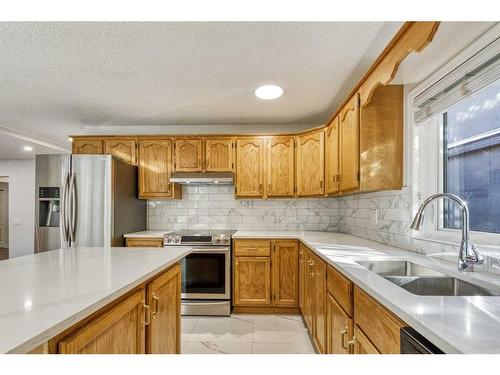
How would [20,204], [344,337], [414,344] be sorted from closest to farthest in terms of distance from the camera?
[414,344], [344,337], [20,204]

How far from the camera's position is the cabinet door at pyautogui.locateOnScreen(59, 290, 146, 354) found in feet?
2.77

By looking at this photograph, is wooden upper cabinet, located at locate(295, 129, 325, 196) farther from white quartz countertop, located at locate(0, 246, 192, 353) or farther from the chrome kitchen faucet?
white quartz countertop, located at locate(0, 246, 192, 353)

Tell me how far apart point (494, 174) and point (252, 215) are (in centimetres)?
265

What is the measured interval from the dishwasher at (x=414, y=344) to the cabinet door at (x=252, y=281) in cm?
227

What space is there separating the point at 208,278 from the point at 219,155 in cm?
145

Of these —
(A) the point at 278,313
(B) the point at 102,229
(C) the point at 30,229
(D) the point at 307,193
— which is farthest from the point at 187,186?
(C) the point at 30,229

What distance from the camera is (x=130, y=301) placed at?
1154 mm

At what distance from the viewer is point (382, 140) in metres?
Answer: 2.11

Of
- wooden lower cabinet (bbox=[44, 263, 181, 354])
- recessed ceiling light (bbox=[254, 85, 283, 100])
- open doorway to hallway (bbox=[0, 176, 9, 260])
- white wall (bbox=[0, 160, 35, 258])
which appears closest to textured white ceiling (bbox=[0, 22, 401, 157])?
recessed ceiling light (bbox=[254, 85, 283, 100])

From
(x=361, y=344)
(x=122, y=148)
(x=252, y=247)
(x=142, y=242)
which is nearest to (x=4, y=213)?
(x=122, y=148)

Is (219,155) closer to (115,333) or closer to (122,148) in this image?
(122,148)

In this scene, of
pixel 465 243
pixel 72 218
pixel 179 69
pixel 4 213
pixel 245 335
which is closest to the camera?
pixel 465 243

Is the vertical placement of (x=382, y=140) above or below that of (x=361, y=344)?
above

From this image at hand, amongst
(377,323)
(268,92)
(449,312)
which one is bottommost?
(377,323)
